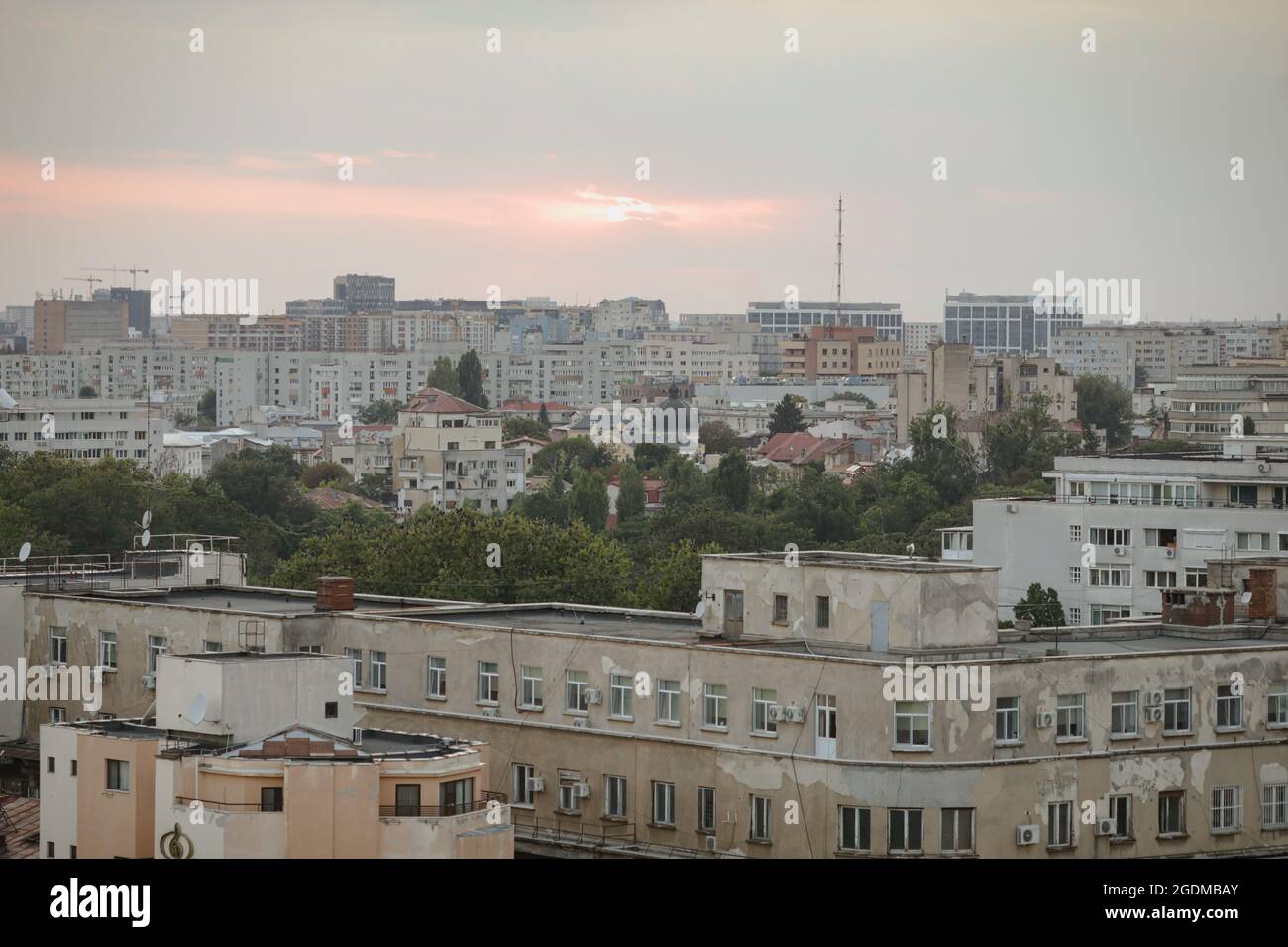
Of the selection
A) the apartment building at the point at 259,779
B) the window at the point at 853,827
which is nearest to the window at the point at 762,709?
the window at the point at 853,827

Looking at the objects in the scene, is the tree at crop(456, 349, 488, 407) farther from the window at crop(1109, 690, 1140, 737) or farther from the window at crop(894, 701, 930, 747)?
the window at crop(894, 701, 930, 747)

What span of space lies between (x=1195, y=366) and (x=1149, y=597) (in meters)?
53.3

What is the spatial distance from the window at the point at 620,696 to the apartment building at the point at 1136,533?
66.8ft

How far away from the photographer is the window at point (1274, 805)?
24.0 m

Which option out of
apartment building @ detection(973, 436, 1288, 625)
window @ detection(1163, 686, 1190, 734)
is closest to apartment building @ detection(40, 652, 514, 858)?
window @ detection(1163, 686, 1190, 734)

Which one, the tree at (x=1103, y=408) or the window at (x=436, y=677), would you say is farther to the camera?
the tree at (x=1103, y=408)

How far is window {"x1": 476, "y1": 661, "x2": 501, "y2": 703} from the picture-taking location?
83.5ft

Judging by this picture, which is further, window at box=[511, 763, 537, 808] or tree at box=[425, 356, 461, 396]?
tree at box=[425, 356, 461, 396]

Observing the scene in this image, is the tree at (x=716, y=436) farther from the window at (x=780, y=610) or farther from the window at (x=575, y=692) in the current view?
the window at (x=780, y=610)

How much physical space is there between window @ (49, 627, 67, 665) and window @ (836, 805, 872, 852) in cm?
1097

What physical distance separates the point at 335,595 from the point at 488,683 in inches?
107
